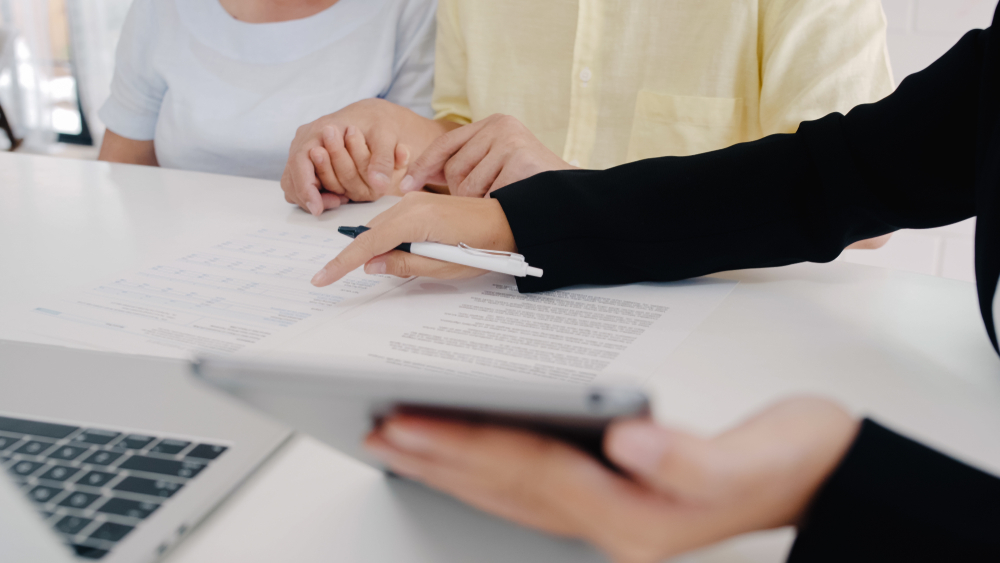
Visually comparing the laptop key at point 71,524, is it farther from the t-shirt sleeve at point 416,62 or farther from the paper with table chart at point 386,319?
the t-shirt sleeve at point 416,62

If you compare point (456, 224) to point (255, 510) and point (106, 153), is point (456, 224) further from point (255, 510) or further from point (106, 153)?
point (106, 153)

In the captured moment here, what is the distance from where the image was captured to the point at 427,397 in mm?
187

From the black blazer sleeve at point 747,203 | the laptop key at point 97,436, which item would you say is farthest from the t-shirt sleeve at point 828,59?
the laptop key at point 97,436

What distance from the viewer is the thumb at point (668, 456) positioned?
0.56 ft

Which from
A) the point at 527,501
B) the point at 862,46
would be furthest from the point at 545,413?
the point at 862,46

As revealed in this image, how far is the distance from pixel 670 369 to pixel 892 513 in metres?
0.19

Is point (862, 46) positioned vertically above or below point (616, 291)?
above

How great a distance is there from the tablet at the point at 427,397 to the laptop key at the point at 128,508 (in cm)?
8

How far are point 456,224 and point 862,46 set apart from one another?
63 cm

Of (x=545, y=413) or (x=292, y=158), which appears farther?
(x=292, y=158)

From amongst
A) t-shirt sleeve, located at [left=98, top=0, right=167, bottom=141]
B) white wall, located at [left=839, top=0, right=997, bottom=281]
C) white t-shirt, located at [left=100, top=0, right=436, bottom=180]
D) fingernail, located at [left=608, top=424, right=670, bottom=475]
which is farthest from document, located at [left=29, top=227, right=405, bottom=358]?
white wall, located at [left=839, top=0, right=997, bottom=281]

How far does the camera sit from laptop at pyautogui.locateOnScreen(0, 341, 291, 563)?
0.81 ft

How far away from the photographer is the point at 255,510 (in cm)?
28

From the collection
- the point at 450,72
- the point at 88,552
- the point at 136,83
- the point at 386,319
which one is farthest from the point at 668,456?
the point at 136,83
